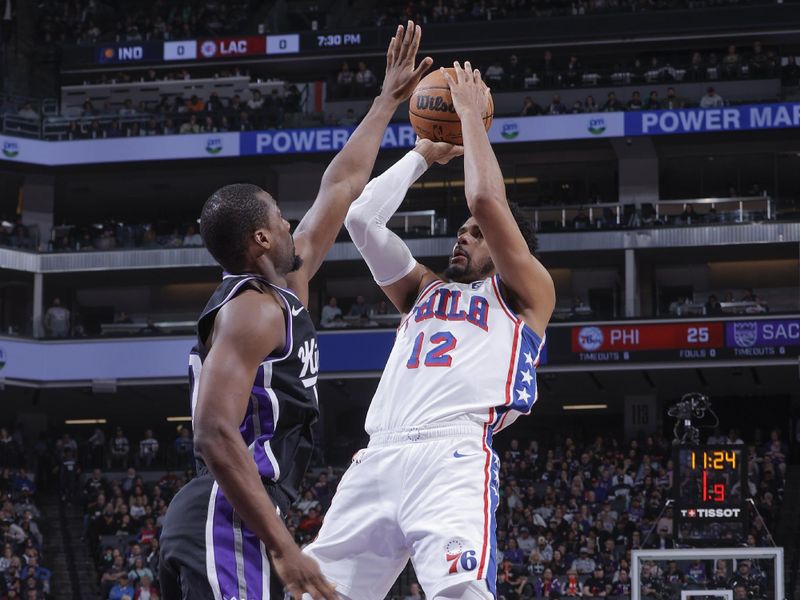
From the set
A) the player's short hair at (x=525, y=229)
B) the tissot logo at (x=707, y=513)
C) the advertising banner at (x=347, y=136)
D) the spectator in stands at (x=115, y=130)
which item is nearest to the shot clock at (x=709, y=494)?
the tissot logo at (x=707, y=513)

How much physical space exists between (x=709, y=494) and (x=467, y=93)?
13.0 metres

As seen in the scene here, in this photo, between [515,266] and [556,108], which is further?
[556,108]

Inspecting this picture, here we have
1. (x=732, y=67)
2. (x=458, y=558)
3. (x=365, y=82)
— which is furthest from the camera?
(x=365, y=82)

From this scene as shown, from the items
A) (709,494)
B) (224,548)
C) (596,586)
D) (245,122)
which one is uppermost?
(245,122)

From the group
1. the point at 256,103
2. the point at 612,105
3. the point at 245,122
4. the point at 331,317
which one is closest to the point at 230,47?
the point at 256,103

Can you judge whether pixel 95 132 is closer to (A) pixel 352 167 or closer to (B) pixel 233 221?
(A) pixel 352 167

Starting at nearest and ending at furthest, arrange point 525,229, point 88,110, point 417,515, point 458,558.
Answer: point 458,558 → point 417,515 → point 525,229 → point 88,110

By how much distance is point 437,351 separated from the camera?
594 cm

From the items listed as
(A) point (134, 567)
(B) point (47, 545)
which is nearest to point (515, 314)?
(A) point (134, 567)

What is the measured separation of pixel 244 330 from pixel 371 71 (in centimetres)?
3449

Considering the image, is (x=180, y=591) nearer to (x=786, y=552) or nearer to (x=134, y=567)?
(x=134, y=567)

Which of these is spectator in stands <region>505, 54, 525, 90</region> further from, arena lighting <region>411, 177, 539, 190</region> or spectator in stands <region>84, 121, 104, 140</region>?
spectator in stands <region>84, 121, 104, 140</region>

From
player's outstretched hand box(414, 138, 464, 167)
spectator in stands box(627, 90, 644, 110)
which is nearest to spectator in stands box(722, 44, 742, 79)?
spectator in stands box(627, 90, 644, 110)

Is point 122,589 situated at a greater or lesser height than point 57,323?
lesser
